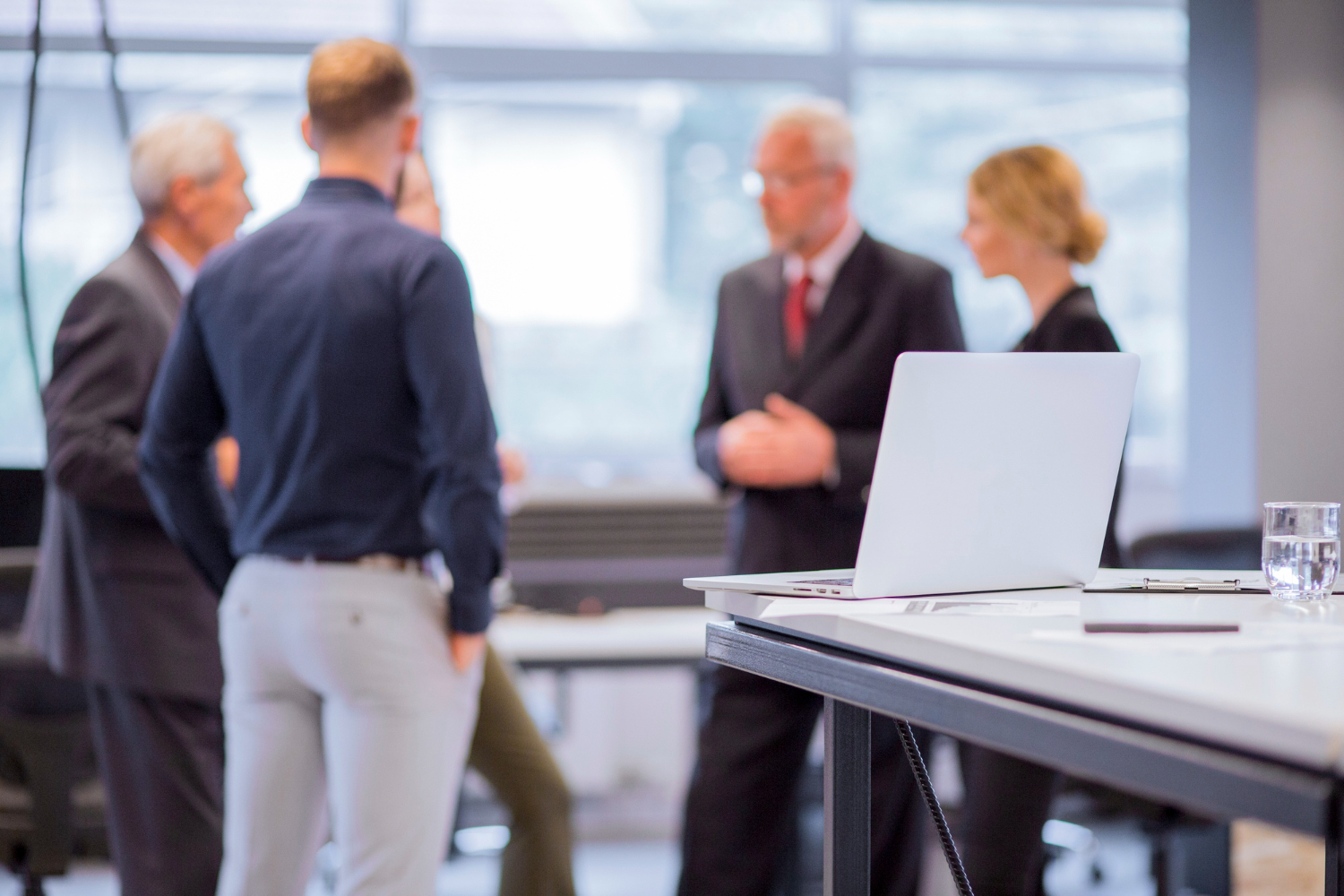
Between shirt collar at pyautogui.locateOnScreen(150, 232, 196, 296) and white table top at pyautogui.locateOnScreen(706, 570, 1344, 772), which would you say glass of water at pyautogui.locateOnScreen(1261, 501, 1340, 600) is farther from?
shirt collar at pyautogui.locateOnScreen(150, 232, 196, 296)

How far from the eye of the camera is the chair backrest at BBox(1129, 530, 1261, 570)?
2844mm

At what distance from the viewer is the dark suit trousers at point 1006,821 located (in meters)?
1.96

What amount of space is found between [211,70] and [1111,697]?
3.99 metres

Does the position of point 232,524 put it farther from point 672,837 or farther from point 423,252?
point 672,837

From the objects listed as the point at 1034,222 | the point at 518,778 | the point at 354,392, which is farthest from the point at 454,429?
the point at 1034,222

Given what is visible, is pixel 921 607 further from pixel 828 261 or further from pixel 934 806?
pixel 828 261

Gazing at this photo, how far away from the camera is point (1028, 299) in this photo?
2240 millimetres

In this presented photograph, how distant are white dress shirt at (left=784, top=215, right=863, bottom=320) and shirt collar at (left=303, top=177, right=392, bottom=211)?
867mm

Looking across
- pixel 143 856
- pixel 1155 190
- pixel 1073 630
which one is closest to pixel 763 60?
pixel 1155 190

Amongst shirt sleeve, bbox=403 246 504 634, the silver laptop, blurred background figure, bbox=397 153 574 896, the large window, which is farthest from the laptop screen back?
the large window

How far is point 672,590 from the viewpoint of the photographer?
10.2ft

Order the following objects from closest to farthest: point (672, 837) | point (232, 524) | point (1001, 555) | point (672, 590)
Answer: point (1001, 555) < point (232, 524) < point (672, 590) < point (672, 837)

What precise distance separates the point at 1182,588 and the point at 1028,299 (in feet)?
3.24

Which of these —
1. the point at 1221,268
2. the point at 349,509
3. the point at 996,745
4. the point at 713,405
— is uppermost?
the point at 1221,268
